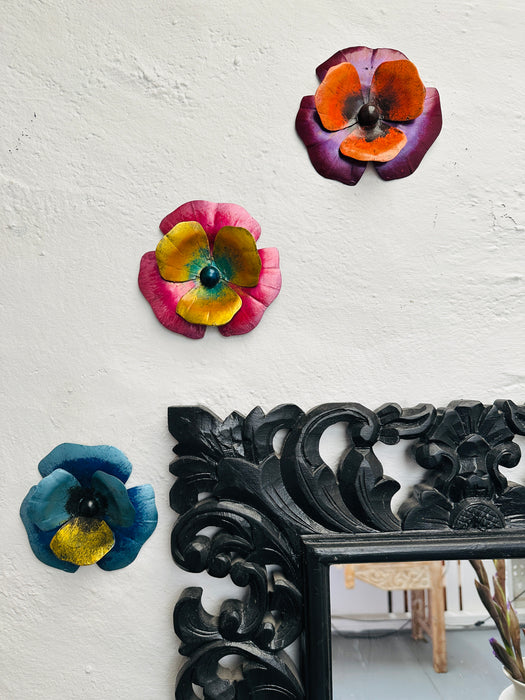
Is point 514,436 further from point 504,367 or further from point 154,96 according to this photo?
point 154,96

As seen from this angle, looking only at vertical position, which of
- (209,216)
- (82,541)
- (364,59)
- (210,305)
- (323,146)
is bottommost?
(82,541)

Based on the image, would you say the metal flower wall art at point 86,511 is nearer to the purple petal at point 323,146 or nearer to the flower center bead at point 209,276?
the flower center bead at point 209,276

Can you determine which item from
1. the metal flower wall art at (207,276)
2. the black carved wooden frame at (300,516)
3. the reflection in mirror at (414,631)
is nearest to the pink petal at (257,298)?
the metal flower wall art at (207,276)

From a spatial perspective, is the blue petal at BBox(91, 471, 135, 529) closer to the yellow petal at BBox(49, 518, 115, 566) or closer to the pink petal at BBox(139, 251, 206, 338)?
the yellow petal at BBox(49, 518, 115, 566)

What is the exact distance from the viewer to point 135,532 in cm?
79

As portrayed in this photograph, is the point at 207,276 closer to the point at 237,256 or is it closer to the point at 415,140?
the point at 237,256

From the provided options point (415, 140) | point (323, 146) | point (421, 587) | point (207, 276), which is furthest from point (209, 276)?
point (421, 587)

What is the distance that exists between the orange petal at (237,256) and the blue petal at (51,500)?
310 mm

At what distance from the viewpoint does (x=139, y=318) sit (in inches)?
32.2

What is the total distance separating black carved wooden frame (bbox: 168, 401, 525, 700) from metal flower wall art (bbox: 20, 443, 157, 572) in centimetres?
5

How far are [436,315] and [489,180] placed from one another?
0.68 ft

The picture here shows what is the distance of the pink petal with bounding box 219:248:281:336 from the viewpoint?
31.9 inches

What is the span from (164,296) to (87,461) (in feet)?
0.79

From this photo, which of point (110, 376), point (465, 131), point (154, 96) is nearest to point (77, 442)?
point (110, 376)
